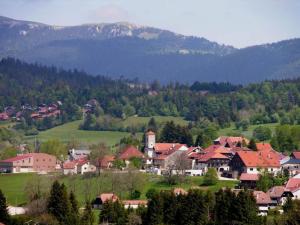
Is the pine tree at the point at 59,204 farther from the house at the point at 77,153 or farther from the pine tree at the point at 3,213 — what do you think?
the house at the point at 77,153

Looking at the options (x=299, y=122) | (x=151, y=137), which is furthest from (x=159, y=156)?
(x=299, y=122)

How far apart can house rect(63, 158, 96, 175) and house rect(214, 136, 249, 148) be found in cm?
1594

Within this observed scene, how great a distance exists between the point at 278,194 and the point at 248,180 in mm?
6741

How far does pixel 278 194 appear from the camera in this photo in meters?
87.4

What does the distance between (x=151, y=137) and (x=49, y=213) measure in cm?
4377

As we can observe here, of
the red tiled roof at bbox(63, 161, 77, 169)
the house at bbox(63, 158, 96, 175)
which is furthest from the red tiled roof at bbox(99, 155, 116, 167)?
the red tiled roof at bbox(63, 161, 77, 169)

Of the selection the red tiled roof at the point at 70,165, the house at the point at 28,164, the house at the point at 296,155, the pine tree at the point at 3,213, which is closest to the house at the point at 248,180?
the house at the point at 296,155

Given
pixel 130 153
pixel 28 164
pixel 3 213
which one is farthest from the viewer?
pixel 28 164

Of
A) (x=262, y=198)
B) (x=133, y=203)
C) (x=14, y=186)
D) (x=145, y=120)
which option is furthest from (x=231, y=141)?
(x=145, y=120)

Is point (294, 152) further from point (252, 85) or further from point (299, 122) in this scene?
point (252, 85)

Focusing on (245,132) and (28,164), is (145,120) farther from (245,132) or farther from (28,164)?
(28,164)

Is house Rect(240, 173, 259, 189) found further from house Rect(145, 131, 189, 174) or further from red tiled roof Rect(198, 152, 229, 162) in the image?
house Rect(145, 131, 189, 174)

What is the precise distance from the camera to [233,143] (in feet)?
387

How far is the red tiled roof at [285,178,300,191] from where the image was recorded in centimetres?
8900
